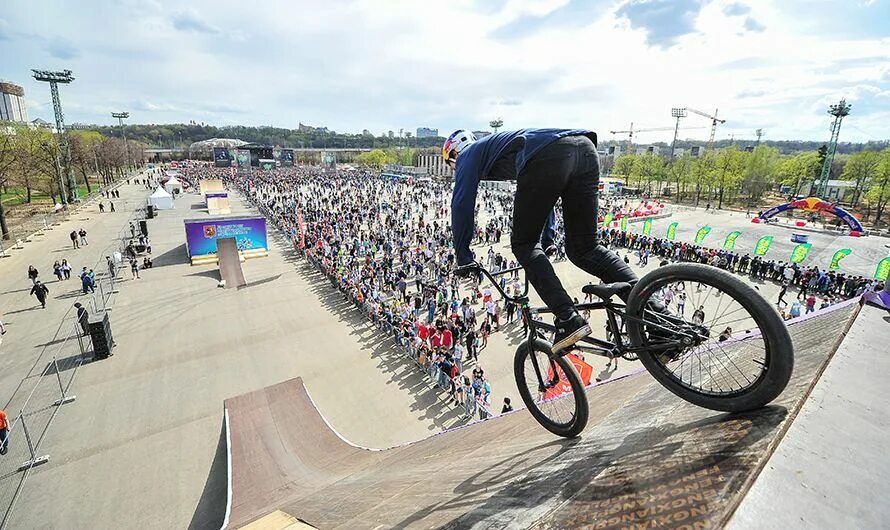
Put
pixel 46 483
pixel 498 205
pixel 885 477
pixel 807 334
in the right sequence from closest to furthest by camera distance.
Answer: pixel 885 477 < pixel 807 334 < pixel 46 483 < pixel 498 205

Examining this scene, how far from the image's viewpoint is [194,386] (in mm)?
12477

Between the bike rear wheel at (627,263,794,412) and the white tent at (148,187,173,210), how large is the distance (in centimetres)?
5538

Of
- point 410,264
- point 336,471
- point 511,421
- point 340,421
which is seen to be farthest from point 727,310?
point 410,264

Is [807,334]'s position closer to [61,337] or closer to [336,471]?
[336,471]

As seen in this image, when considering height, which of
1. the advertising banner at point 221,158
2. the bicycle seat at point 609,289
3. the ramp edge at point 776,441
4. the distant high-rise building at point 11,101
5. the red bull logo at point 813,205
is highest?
the distant high-rise building at point 11,101

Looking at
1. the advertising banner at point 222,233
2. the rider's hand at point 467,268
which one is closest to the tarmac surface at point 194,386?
the rider's hand at point 467,268

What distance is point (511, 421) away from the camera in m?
5.86

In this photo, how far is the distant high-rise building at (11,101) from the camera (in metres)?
147

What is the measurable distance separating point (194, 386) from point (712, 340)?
46.1 feet

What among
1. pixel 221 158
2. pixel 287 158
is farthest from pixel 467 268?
pixel 287 158

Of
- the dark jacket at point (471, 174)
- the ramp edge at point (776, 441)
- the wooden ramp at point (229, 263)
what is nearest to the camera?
the ramp edge at point (776, 441)

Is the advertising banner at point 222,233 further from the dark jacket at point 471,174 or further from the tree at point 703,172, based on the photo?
the tree at point 703,172

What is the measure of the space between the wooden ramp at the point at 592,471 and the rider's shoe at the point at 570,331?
788 mm

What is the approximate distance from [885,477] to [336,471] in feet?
26.6
